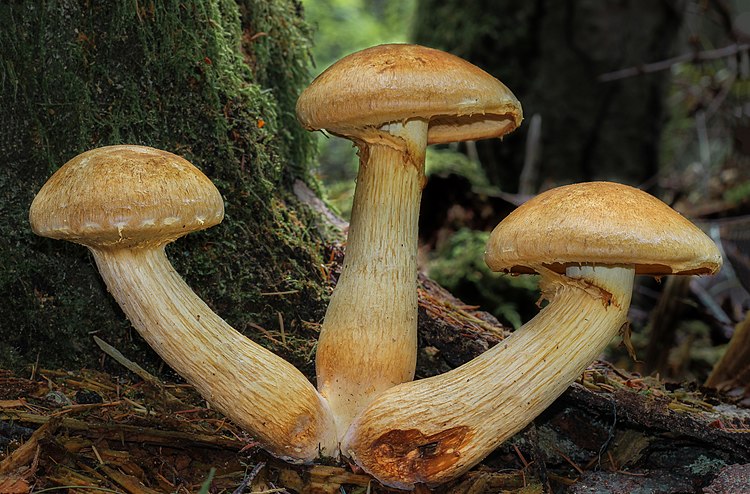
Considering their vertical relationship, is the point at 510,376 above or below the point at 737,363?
above

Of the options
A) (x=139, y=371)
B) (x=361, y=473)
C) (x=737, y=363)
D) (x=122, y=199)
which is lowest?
(x=737, y=363)

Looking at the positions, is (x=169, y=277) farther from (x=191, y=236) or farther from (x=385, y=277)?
(x=385, y=277)

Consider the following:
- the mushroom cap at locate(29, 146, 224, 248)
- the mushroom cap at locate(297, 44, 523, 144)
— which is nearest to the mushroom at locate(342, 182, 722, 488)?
the mushroom cap at locate(297, 44, 523, 144)

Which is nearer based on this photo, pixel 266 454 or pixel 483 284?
pixel 266 454

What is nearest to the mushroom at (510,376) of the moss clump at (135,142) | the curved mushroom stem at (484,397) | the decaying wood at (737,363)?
the curved mushroom stem at (484,397)

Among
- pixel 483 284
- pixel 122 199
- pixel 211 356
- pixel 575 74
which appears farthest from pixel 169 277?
pixel 575 74

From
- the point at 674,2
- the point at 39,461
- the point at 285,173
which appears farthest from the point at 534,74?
the point at 39,461

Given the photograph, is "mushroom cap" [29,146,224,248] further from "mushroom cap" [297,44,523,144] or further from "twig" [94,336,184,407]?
"twig" [94,336,184,407]

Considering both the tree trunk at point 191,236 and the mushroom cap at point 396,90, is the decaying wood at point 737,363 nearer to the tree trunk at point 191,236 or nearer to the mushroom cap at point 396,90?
the tree trunk at point 191,236
